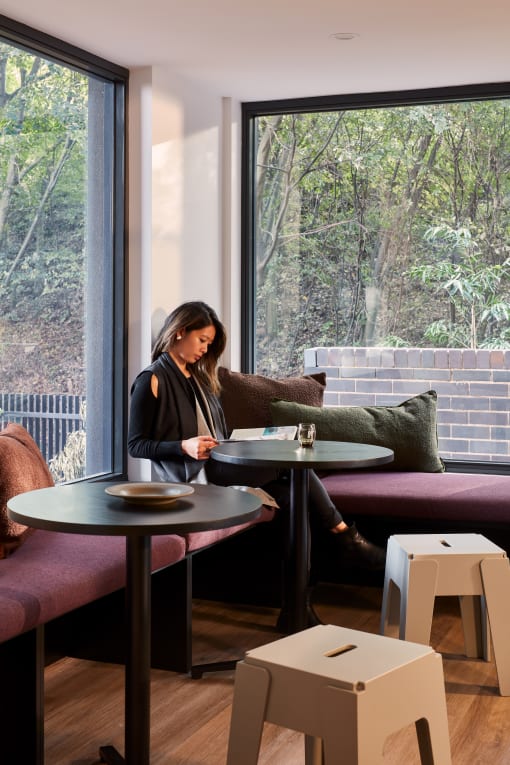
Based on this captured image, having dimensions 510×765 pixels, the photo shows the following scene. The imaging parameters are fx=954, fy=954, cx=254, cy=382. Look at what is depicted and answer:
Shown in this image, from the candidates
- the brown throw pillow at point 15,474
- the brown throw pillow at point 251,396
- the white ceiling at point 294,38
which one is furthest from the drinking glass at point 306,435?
the white ceiling at point 294,38

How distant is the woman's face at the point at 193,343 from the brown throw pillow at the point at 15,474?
27.9 inches

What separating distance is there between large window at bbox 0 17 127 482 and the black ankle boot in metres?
1.33

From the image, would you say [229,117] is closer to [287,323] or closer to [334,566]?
[287,323]

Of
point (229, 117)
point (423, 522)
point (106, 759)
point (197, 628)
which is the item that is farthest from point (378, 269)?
point (106, 759)

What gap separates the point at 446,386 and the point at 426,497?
124 centimetres

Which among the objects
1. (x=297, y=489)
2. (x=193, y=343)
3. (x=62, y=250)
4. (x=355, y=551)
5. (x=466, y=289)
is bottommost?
(x=355, y=551)

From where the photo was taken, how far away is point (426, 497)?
13.0ft

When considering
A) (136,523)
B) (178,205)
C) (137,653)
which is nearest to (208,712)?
(137,653)

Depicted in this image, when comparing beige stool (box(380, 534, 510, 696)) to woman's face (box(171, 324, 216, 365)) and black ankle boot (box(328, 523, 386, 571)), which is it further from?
woman's face (box(171, 324, 216, 365))

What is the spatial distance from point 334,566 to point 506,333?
64.4 inches

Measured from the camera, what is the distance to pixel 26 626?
2.37m

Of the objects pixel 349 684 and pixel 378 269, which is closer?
pixel 349 684

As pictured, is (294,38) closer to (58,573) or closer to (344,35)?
(344,35)

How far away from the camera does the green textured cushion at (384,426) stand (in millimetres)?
4430
